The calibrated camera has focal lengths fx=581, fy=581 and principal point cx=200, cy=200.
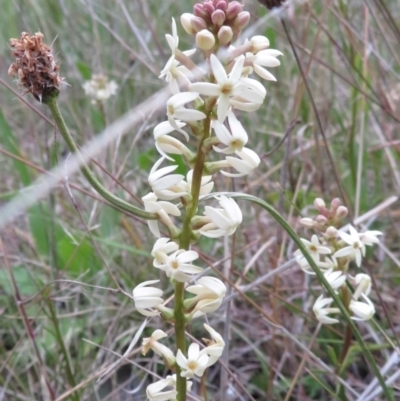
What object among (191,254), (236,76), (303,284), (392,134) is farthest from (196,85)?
(392,134)

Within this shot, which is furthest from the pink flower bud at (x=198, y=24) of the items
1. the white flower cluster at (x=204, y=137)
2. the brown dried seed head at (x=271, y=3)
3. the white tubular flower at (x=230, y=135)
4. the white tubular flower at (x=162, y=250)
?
the brown dried seed head at (x=271, y=3)

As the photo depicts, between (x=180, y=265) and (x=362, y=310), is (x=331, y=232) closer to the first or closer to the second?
(x=362, y=310)

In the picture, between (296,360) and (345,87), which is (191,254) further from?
(345,87)

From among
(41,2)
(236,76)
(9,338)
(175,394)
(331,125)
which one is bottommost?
(331,125)

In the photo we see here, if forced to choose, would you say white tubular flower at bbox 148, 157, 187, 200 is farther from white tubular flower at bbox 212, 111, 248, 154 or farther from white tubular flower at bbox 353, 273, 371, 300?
white tubular flower at bbox 353, 273, 371, 300

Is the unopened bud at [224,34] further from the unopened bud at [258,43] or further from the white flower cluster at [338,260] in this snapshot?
the white flower cluster at [338,260]

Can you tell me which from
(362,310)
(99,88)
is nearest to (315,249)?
(362,310)
